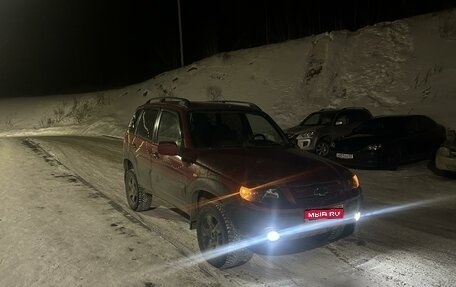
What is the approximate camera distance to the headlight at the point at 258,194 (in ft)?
14.8

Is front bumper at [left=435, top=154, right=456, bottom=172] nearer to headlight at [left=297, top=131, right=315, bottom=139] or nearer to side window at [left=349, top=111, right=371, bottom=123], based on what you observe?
headlight at [left=297, top=131, right=315, bottom=139]

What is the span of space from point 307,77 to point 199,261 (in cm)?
2013

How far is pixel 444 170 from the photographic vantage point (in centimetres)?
977

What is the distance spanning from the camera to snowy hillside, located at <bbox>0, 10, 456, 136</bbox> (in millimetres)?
20078

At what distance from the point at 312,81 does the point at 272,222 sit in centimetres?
1990

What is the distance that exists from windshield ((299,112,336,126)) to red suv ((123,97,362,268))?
8.37 meters

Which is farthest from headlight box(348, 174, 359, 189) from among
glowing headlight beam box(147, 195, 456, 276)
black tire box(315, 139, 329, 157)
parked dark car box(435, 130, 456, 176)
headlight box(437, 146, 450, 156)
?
black tire box(315, 139, 329, 157)

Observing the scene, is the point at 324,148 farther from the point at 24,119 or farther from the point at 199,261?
the point at 24,119

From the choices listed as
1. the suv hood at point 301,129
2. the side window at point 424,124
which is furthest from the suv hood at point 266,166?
the suv hood at point 301,129

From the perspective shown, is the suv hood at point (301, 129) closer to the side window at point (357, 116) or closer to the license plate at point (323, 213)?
the side window at point (357, 116)

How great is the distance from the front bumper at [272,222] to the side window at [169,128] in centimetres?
150

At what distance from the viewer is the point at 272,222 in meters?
4.46

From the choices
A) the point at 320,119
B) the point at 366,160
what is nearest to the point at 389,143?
the point at 366,160

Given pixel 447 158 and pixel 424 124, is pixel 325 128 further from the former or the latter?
pixel 447 158
